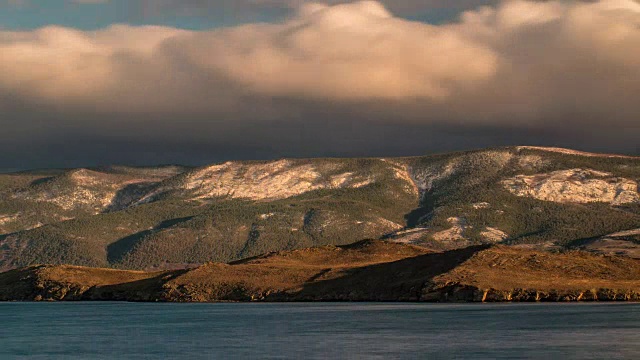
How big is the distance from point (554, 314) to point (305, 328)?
5177 cm

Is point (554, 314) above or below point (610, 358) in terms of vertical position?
below

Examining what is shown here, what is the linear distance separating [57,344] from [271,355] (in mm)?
43469

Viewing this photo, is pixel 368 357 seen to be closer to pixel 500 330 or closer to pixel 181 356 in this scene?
pixel 181 356

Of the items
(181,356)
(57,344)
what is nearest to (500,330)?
(181,356)

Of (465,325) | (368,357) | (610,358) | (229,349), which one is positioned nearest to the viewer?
(610,358)

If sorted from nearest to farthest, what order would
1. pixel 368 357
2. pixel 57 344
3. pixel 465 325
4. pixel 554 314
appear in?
pixel 368 357
pixel 57 344
pixel 465 325
pixel 554 314

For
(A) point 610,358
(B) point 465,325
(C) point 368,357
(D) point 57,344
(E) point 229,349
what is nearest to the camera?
(A) point 610,358

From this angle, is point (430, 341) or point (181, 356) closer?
point (181, 356)

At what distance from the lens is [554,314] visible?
646ft

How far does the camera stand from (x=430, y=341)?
140750mm

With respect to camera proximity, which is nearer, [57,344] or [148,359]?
[148,359]

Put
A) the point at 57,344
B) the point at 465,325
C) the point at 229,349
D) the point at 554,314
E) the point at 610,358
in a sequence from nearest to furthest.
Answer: the point at 610,358
the point at 229,349
the point at 57,344
the point at 465,325
the point at 554,314

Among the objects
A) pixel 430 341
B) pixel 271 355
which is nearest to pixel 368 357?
pixel 271 355

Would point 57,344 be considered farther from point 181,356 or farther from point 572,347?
point 572,347
